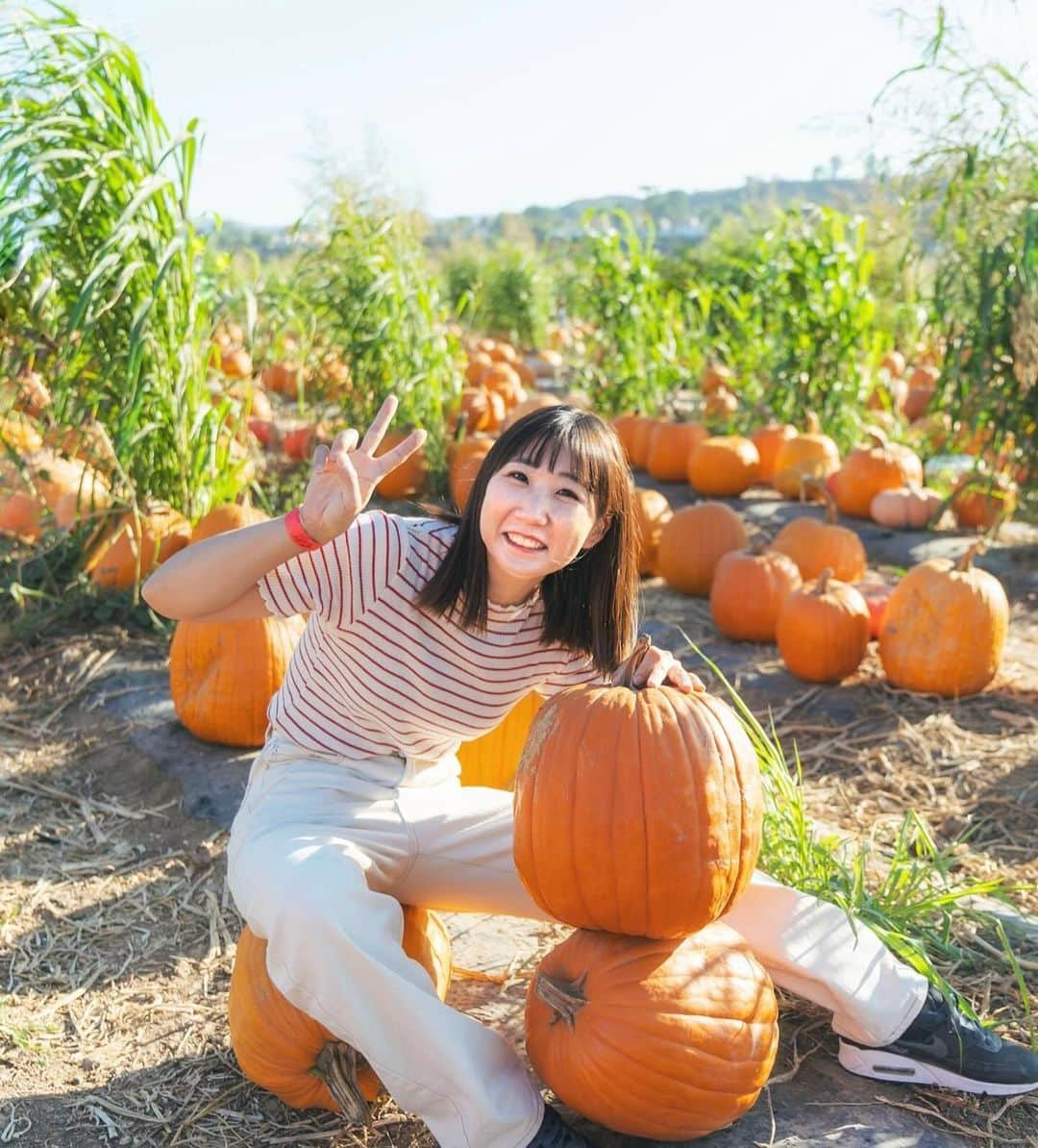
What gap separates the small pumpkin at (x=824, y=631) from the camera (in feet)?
13.9

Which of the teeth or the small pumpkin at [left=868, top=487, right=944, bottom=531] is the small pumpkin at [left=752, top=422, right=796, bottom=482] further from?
the teeth

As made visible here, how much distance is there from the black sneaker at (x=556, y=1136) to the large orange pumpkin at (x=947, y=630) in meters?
2.68

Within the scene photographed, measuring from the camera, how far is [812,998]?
2.16 meters

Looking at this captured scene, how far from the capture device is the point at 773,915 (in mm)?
2158

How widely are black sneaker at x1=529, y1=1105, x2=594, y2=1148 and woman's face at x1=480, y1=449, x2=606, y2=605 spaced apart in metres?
0.88

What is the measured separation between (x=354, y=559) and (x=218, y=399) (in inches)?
126

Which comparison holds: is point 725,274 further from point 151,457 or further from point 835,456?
point 151,457

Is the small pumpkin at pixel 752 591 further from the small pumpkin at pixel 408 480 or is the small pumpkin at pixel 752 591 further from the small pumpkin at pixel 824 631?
the small pumpkin at pixel 408 480

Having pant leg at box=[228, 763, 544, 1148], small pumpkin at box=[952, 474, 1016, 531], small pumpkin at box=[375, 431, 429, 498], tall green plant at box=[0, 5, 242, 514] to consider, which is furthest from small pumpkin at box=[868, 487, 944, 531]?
pant leg at box=[228, 763, 544, 1148]

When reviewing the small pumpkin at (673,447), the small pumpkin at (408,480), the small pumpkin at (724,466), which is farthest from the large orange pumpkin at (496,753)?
the small pumpkin at (673,447)

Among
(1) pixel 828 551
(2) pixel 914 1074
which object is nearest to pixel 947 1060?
(2) pixel 914 1074

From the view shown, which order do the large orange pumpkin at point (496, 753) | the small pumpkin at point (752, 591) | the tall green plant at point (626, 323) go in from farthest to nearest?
the tall green plant at point (626, 323) → the small pumpkin at point (752, 591) → the large orange pumpkin at point (496, 753)

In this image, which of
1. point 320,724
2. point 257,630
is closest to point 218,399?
point 257,630

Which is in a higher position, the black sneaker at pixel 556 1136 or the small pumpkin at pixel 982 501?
the small pumpkin at pixel 982 501
